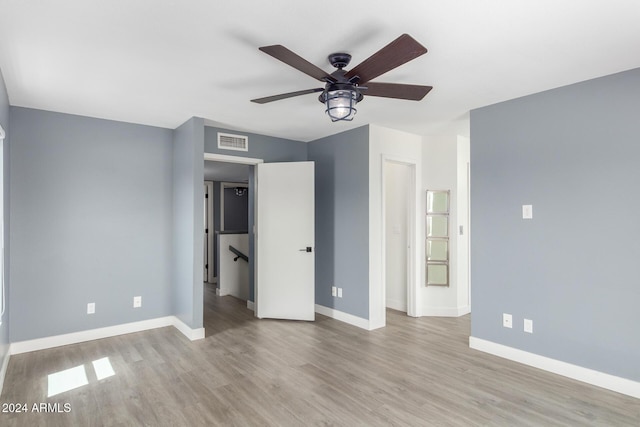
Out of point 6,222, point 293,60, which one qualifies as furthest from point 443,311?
point 6,222

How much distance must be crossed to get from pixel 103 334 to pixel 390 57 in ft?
13.4

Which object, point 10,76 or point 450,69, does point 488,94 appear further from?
point 10,76

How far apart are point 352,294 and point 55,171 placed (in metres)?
3.58

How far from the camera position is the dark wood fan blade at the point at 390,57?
1.77m

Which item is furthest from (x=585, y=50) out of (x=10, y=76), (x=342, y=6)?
(x=10, y=76)

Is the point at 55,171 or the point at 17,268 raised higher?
the point at 55,171

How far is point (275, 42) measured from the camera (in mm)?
2240

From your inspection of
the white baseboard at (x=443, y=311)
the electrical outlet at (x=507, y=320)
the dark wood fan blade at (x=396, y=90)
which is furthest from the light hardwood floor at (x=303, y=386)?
the dark wood fan blade at (x=396, y=90)

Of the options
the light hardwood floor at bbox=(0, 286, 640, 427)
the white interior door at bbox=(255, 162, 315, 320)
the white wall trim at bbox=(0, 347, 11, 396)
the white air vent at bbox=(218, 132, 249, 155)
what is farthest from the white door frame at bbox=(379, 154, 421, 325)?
the white wall trim at bbox=(0, 347, 11, 396)

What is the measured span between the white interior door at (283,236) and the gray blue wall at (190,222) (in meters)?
0.94

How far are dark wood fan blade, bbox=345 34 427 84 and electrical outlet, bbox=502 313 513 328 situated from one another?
2.58 meters

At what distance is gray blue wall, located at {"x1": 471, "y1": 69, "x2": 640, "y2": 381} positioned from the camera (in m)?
2.68

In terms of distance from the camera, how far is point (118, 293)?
13.2 feet

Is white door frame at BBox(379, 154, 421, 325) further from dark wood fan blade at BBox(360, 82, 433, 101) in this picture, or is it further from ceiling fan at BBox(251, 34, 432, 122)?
ceiling fan at BBox(251, 34, 432, 122)
